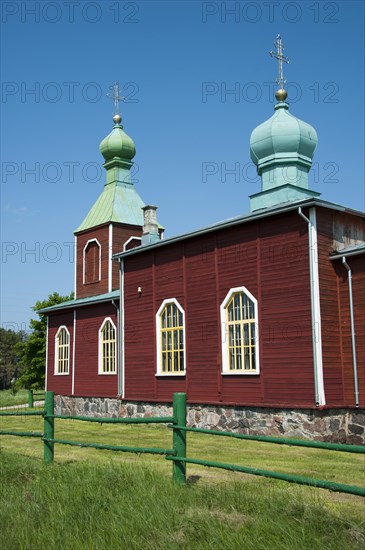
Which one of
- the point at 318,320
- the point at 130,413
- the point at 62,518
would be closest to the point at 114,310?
the point at 130,413

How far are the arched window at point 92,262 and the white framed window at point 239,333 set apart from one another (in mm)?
11148

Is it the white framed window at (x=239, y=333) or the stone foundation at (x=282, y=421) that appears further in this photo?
the white framed window at (x=239, y=333)

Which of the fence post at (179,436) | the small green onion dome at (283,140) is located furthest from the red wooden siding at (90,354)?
the fence post at (179,436)

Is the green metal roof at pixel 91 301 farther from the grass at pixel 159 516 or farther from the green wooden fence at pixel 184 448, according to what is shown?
the grass at pixel 159 516

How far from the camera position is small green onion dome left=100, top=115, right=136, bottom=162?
26.4 metres

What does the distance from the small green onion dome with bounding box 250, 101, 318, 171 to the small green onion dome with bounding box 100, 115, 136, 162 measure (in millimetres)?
9600

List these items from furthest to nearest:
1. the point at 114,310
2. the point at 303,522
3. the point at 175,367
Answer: the point at 114,310, the point at 175,367, the point at 303,522

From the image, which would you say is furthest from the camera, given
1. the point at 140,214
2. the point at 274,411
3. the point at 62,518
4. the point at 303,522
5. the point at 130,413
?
the point at 140,214

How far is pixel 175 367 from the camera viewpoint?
16297 millimetres

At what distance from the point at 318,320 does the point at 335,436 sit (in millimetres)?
2444

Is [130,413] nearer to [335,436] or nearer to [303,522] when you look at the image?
[335,436]

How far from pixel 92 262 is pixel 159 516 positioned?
21.1m

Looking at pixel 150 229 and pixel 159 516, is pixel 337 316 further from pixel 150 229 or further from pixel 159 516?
pixel 159 516

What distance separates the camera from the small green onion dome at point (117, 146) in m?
26.4
